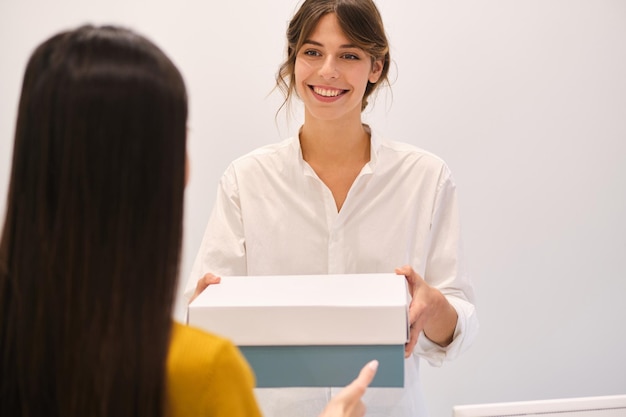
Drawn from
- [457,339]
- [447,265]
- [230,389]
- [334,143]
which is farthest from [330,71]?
[230,389]

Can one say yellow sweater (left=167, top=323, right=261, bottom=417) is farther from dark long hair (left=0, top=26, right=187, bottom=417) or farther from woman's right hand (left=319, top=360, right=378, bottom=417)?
woman's right hand (left=319, top=360, right=378, bottom=417)

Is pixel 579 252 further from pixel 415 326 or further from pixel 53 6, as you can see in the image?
pixel 53 6

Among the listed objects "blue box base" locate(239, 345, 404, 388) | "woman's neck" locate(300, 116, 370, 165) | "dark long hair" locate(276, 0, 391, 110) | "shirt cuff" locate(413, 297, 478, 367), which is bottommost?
"shirt cuff" locate(413, 297, 478, 367)

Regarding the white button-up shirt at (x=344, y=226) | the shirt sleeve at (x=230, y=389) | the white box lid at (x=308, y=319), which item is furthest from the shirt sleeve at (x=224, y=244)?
the shirt sleeve at (x=230, y=389)

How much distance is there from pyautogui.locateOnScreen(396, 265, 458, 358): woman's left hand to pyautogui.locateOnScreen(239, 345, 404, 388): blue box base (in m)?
0.12

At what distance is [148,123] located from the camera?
64 cm

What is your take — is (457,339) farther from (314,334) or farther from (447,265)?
(314,334)

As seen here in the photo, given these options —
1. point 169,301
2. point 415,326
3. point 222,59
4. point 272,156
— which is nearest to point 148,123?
point 169,301

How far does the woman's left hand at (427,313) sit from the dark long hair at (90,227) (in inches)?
22.9

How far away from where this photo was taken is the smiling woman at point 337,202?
1.44 metres

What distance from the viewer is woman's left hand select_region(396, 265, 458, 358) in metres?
1.20

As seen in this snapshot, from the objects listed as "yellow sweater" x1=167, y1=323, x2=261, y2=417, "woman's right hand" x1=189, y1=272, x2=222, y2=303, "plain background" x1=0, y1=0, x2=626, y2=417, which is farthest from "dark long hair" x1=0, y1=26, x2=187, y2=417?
"plain background" x1=0, y1=0, x2=626, y2=417

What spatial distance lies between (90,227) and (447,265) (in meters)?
0.90

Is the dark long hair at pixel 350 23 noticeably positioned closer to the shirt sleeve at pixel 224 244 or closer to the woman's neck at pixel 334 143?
the woman's neck at pixel 334 143
